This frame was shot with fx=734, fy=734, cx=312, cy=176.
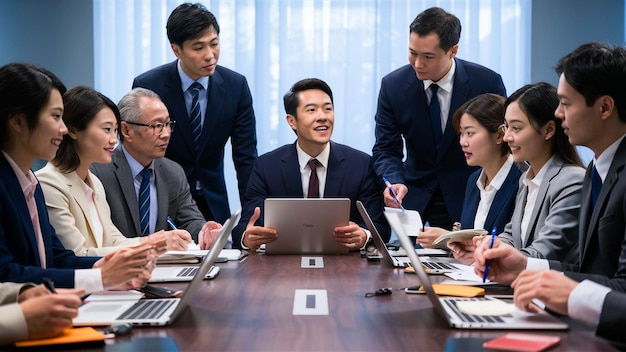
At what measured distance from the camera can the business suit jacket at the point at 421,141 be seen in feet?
13.2

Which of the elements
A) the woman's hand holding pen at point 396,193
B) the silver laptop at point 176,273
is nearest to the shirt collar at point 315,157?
the woman's hand holding pen at point 396,193

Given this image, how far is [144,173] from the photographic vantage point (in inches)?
141

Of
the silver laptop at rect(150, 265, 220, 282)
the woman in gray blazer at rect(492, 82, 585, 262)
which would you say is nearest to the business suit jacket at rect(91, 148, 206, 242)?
the silver laptop at rect(150, 265, 220, 282)

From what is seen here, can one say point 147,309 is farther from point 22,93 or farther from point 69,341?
point 22,93

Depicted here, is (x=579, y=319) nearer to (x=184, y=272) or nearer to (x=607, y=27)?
(x=184, y=272)

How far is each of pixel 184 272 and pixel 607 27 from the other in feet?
16.0

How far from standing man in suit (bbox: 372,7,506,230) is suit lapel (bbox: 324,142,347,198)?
234 millimetres

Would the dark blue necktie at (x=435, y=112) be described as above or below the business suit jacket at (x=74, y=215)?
above

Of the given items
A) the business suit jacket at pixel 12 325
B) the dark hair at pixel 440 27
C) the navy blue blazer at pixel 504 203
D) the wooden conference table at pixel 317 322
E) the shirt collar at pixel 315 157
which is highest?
the dark hair at pixel 440 27

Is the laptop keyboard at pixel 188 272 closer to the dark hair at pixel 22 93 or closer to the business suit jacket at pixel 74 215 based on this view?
the business suit jacket at pixel 74 215

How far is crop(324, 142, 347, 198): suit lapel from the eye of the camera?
3.75 metres

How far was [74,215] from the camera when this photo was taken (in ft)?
9.57

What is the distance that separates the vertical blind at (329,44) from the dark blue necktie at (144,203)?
8.23 feet

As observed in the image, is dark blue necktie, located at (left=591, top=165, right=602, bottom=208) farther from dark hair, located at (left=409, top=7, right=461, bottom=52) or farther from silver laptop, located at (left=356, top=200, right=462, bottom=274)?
dark hair, located at (left=409, top=7, right=461, bottom=52)
